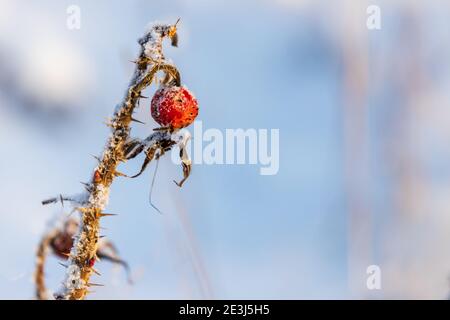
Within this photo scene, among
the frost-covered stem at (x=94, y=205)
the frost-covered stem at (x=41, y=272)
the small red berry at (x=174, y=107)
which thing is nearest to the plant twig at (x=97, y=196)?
the frost-covered stem at (x=94, y=205)

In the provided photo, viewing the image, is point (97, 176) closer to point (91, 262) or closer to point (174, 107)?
point (91, 262)

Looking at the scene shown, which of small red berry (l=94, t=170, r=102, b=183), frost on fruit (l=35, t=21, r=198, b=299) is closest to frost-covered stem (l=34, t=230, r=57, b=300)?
frost on fruit (l=35, t=21, r=198, b=299)

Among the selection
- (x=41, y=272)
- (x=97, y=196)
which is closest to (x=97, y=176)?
(x=97, y=196)

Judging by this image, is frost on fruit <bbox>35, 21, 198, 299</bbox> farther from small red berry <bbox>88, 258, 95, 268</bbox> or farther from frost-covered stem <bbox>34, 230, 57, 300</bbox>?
frost-covered stem <bbox>34, 230, 57, 300</bbox>

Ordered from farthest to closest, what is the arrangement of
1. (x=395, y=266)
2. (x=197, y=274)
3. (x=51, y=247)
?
1. (x=395, y=266)
2. (x=197, y=274)
3. (x=51, y=247)
